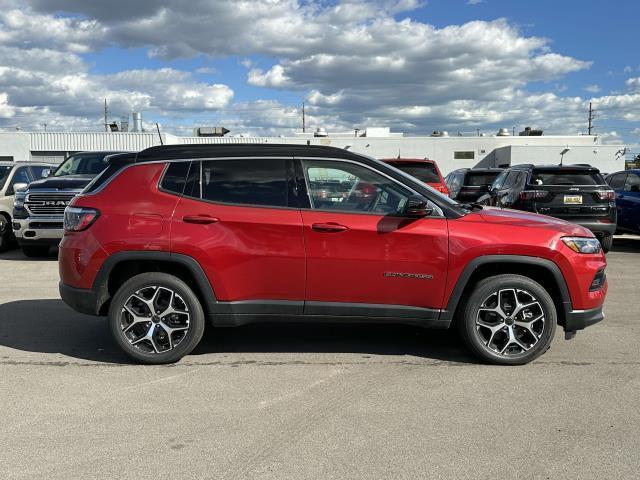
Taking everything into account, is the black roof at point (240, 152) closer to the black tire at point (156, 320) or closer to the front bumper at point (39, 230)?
the black tire at point (156, 320)

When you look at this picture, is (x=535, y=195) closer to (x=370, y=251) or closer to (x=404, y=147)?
(x=370, y=251)

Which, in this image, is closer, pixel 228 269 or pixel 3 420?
pixel 3 420

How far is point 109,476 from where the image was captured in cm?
321

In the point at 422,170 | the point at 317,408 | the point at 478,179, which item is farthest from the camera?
the point at 478,179

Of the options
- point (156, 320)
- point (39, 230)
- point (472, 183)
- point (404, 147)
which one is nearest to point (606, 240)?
point (472, 183)

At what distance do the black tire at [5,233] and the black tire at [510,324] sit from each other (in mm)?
10320

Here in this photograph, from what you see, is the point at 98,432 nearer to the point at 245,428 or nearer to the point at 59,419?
the point at 59,419

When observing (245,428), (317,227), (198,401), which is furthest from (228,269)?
(245,428)

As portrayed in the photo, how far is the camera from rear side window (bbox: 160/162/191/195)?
16.4 feet

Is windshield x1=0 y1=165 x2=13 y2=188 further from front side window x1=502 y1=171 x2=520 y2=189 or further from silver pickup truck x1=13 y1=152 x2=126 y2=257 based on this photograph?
front side window x1=502 y1=171 x2=520 y2=189

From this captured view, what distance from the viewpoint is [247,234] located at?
4.83 metres

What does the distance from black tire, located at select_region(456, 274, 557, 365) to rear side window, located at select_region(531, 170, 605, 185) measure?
665 cm

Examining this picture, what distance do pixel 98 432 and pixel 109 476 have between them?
Result: 601 mm

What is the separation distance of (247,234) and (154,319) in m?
1.08
